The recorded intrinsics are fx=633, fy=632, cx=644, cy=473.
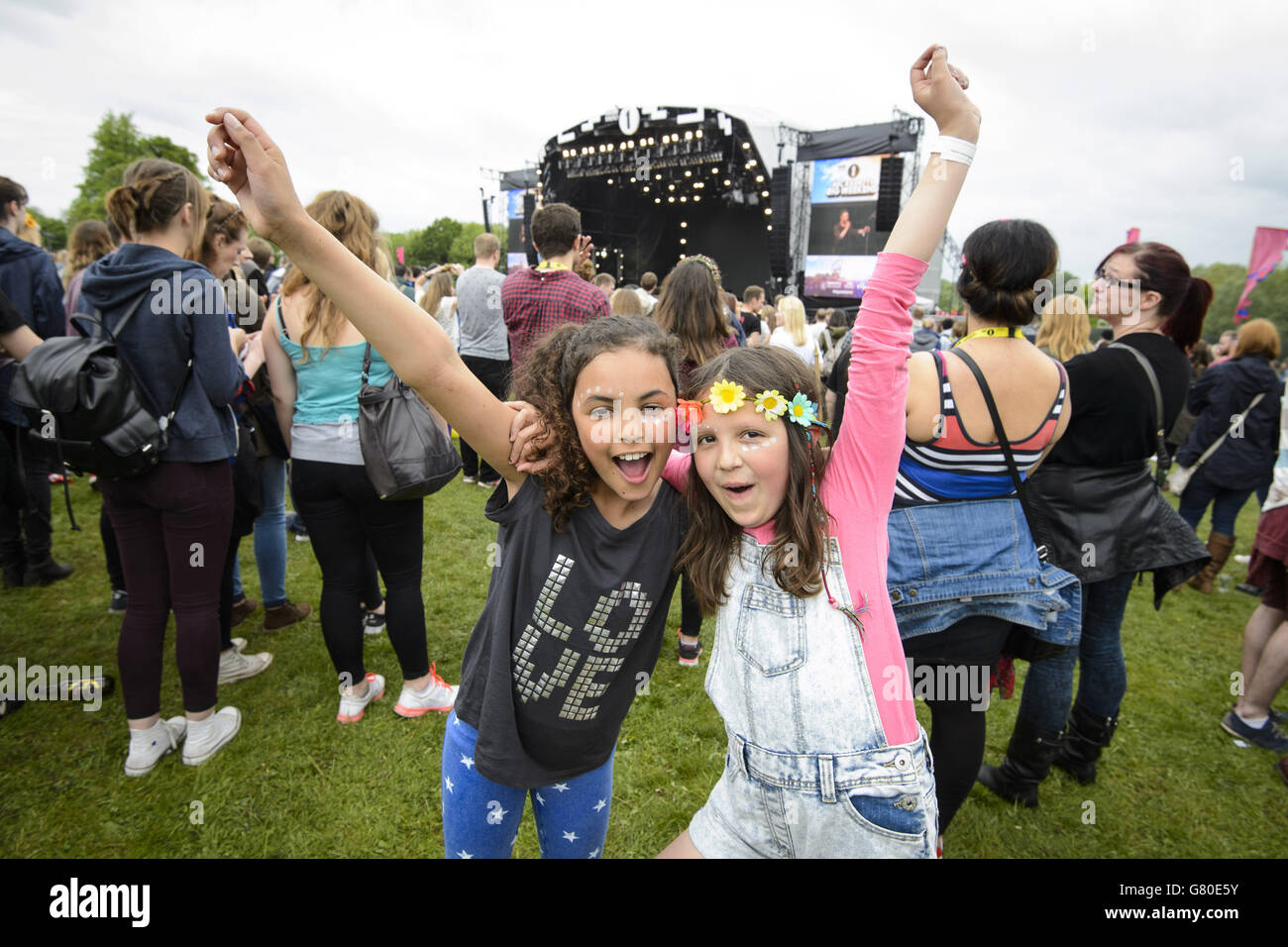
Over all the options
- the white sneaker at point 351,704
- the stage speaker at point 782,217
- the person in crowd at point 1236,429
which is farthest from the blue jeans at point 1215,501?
the stage speaker at point 782,217

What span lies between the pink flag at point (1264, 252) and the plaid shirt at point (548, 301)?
8059 millimetres

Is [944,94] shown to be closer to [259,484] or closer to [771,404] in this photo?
[771,404]

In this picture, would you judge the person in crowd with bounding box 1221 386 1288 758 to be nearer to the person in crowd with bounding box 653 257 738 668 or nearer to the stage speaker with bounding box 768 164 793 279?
the person in crowd with bounding box 653 257 738 668

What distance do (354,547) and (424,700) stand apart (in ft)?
2.92

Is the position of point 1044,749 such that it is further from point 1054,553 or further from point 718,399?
point 718,399

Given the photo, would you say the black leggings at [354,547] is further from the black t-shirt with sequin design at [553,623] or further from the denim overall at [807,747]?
the denim overall at [807,747]

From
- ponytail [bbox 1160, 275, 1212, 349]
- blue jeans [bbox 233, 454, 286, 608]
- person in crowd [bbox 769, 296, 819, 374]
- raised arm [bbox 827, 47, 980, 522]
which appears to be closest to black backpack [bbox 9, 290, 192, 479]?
blue jeans [bbox 233, 454, 286, 608]

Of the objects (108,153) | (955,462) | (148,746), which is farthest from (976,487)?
(108,153)

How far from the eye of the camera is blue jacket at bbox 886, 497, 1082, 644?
6.23 feet

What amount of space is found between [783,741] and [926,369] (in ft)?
3.99

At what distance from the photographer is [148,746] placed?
107 inches
